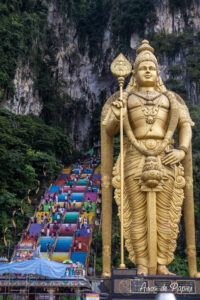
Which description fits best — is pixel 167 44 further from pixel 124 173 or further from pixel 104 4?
pixel 124 173

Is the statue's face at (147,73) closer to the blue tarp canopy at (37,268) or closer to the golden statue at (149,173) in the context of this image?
the golden statue at (149,173)

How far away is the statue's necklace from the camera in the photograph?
6.38 meters

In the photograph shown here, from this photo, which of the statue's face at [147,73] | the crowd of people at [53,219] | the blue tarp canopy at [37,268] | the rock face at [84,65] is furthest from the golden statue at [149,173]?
the rock face at [84,65]

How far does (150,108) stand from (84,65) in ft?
102

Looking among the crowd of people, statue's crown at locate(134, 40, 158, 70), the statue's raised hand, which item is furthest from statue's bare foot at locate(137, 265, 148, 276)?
the crowd of people

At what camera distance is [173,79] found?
27.0 m

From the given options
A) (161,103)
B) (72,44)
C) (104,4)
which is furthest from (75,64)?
(161,103)

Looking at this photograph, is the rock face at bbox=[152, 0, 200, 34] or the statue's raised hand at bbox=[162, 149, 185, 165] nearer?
the statue's raised hand at bbox=[162, 149, 185, 165]

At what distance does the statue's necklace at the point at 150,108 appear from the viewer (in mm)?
6375

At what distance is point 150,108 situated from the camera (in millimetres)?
6434

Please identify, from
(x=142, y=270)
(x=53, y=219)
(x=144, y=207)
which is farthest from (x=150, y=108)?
(x=53, y=219)

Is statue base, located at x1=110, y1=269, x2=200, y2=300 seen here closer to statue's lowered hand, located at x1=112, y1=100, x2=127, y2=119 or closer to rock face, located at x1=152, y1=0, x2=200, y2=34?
statue's lowered hand, located at x1=112, y1=100, x2=127, y2=119

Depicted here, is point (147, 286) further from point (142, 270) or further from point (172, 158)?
point (172, 158)

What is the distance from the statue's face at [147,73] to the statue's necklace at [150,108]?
36 centimetres
